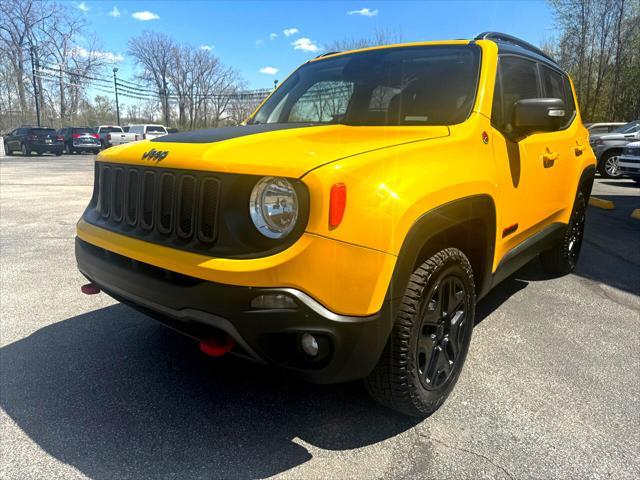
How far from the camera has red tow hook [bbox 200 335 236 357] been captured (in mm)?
2002

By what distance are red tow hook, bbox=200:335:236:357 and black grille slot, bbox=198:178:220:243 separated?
431mm

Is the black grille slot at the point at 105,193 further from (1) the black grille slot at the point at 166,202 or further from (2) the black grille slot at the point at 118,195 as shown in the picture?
(1) the black grille slot at the point at 166,202

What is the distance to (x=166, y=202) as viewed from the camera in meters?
2.13

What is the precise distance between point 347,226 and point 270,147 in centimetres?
56

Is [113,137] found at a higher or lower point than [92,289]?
higher

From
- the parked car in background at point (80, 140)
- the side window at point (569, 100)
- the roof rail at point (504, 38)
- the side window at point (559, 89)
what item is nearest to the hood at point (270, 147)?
the roof rail at point (504, 38)

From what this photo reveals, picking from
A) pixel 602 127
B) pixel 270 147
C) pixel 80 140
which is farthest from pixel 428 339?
pixel 80 140

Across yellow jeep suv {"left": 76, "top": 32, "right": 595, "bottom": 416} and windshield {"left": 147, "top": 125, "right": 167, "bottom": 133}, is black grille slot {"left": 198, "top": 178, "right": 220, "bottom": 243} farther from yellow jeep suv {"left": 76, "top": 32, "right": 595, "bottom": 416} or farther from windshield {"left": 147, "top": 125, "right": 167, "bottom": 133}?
windshield {"left": 147, "top": 125, "right": 167, "bottom": 133}

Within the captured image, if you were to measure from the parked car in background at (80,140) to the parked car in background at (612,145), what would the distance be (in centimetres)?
2677

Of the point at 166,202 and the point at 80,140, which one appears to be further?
the point at 80,140

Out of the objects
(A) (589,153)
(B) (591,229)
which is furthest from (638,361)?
(B) (591,229)

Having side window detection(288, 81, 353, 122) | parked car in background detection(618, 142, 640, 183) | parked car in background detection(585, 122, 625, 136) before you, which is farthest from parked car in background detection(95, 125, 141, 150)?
side window detection(288, 81, 353, 122)

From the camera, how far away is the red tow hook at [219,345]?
2002 millimetres

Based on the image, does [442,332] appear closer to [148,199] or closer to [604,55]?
[148,199]
